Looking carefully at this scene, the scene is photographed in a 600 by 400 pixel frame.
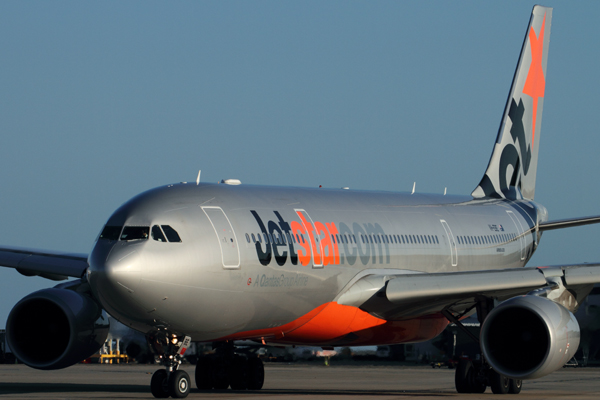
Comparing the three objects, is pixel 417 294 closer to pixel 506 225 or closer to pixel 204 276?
pixel 204 276

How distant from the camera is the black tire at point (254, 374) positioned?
851 inches

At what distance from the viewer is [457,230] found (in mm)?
24078

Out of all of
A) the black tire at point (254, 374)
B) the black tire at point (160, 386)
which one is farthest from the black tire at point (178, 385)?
the black tire at point (254, 374)

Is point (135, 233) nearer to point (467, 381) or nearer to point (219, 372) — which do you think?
point (219, 372)

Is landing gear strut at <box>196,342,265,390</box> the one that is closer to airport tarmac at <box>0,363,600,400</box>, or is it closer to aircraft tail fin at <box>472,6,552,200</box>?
airport tarmac at <box>0,363,600,400</box>

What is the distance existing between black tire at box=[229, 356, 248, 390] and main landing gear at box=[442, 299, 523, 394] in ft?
14.6

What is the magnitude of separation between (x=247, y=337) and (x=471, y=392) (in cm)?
520

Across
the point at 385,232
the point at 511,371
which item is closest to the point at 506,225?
the point at 385,232

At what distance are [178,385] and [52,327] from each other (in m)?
3.89

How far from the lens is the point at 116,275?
592 inches

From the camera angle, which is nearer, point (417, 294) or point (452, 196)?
point (417, 294)

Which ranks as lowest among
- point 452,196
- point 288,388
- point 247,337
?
point 288,388

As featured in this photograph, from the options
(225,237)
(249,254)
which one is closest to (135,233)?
(225,237)

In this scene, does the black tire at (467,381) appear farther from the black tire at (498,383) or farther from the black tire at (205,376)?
the black tire at (205,376)
